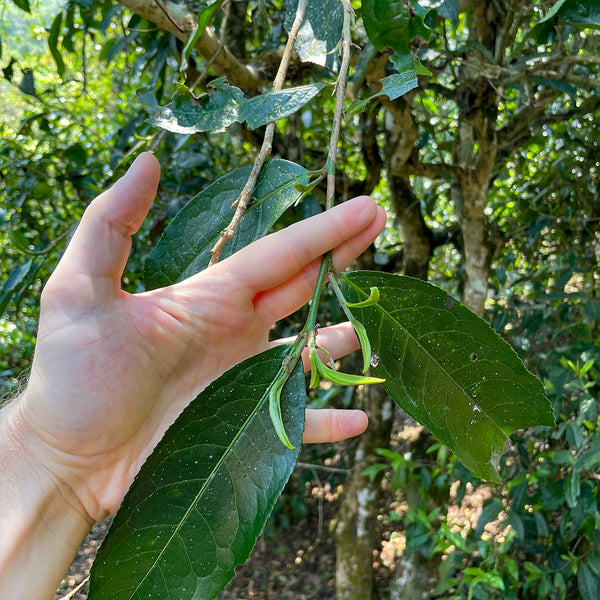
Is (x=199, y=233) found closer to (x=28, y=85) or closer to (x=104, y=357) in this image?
(x=104, y=357)

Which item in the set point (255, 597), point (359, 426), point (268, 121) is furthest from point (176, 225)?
point (255, 597)

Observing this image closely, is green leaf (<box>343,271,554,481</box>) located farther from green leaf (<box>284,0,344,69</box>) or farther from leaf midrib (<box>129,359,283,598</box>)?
green leaf (<box>284,0,344,69</box>)

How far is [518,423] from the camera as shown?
58 cm

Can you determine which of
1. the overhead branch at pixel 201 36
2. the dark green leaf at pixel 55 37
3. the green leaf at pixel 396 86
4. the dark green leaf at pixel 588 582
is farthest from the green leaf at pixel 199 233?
the dark green leaf at pixel 588 582

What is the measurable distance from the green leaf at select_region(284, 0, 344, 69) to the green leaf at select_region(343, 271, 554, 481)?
1.00ft

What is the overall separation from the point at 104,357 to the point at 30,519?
233mm

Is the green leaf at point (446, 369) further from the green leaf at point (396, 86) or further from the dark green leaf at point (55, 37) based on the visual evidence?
the dark green leaf at point (55, 37)

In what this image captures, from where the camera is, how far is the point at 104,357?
0.72m

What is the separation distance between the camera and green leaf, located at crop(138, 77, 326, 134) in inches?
24.0

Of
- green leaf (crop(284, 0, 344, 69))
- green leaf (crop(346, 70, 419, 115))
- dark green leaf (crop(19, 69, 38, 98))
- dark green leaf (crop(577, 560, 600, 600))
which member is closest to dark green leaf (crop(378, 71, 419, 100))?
green leaf (crop(346, 70, 419, 115))

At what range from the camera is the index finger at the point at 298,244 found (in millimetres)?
666

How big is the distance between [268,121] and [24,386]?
580 mm

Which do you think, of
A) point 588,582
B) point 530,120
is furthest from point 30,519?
point 530,120

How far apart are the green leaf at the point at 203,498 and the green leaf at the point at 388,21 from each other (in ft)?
1.38
